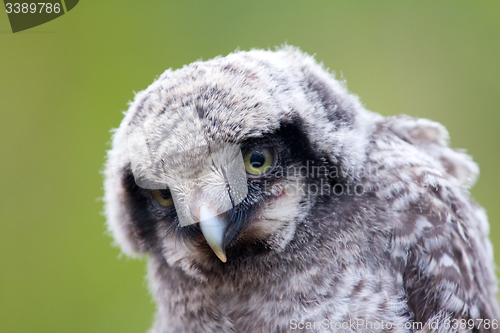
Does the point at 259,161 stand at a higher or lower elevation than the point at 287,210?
higher

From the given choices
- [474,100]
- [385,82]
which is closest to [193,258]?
[385,82]

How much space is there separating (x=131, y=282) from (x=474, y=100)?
119 inches

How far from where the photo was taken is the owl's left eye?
158 centimetres

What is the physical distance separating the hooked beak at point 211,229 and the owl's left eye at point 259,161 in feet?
0.71

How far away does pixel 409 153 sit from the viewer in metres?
1.93

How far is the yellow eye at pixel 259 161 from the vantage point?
1.58m

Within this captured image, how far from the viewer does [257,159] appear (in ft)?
5.22
